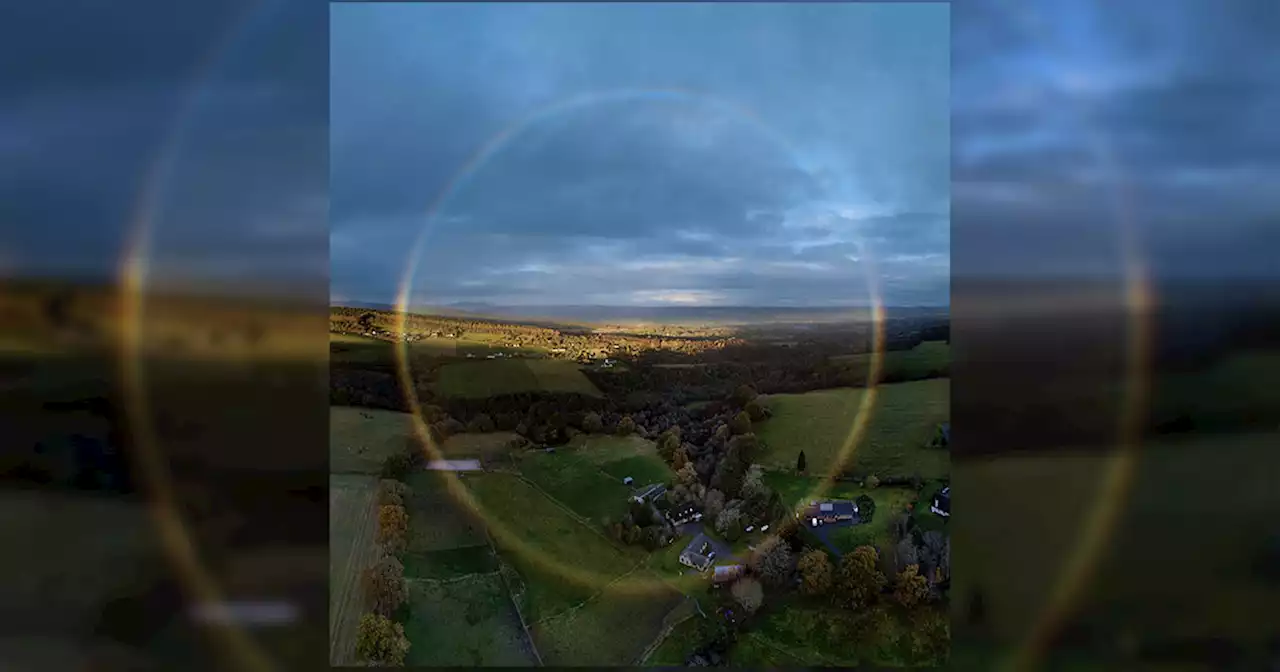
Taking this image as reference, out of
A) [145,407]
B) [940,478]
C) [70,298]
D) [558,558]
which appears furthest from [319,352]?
[940,478]

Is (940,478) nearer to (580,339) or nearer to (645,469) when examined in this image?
(645,469)

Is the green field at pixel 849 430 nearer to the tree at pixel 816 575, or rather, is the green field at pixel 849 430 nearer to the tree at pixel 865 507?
the tree at pixel 865 507

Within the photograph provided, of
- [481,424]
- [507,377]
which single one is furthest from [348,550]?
[507,377]

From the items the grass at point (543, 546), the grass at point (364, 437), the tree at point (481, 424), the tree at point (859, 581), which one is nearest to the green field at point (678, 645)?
the grass at point (543, 546)

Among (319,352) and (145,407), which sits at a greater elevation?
(319,352)

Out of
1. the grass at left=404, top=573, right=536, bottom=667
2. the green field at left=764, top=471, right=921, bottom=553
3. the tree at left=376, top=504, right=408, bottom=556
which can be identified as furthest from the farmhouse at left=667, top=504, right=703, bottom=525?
the tree at left=376, top=504, right=408, bottom=556

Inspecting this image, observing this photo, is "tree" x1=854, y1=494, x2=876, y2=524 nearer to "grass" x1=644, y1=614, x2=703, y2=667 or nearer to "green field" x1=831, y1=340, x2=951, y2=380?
"green field" x1=831, y1=340, x2=951, y2=380
